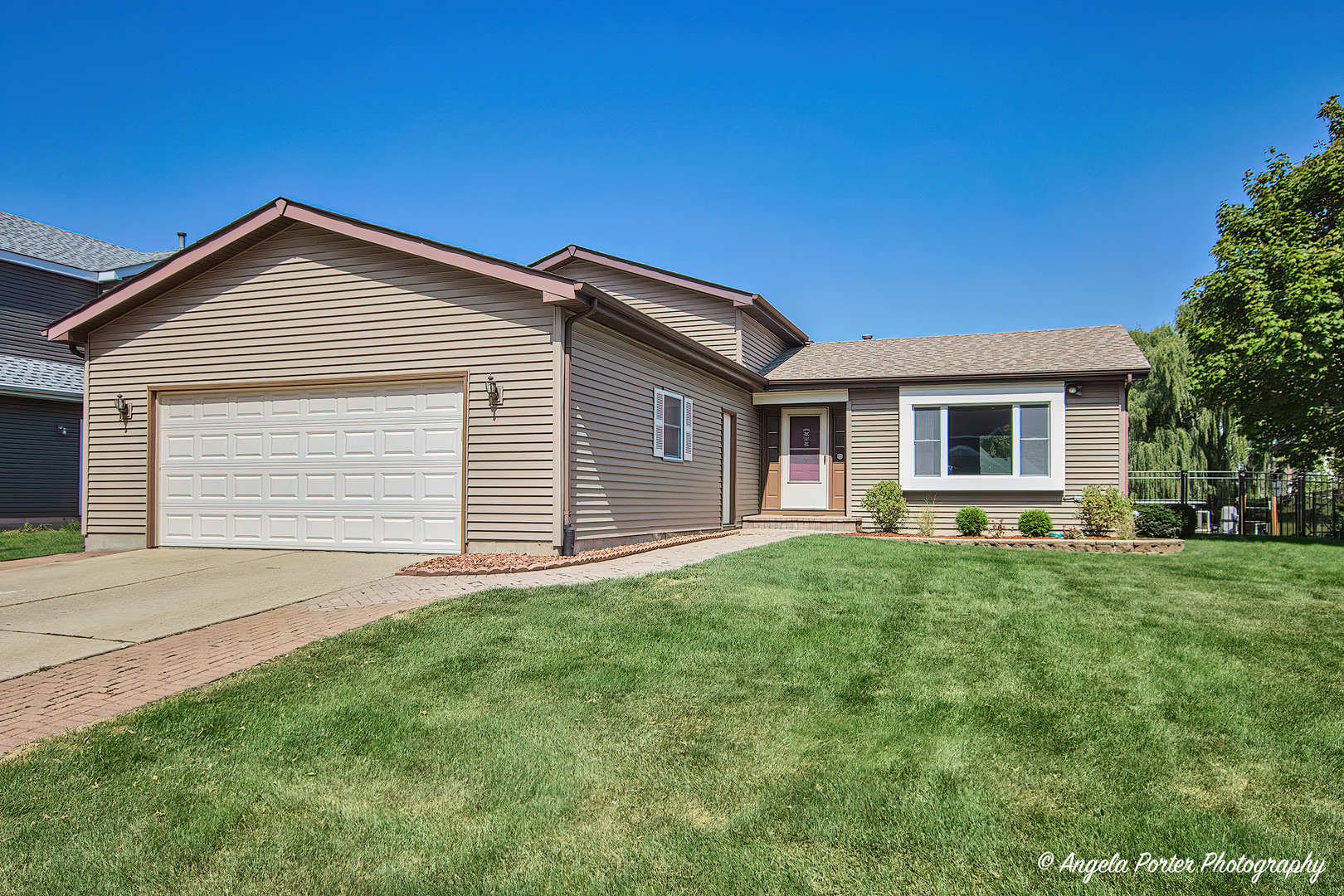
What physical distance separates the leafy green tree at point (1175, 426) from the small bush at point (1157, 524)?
29.6 feet

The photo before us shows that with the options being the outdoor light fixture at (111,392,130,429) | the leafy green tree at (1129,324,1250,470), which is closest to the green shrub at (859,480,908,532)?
the leafy green tree at (1129,324,1250,470)

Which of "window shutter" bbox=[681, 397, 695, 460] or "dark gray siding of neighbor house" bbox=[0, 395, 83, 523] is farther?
"dark gray siding of neighbor house" bbox=[0, 395, 83, 523]

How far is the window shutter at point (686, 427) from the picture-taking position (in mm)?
13156

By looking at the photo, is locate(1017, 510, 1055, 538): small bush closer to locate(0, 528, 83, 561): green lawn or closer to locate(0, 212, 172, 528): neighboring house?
locate(0, 528, 83, 561): green lawn

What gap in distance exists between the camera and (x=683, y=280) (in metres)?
16.4

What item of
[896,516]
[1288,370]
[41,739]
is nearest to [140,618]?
[41,739]

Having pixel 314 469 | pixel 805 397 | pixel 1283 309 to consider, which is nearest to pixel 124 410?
pixel 314 469

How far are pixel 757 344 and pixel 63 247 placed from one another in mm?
19547

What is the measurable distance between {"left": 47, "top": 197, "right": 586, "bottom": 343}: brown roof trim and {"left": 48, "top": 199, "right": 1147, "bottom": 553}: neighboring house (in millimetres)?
29

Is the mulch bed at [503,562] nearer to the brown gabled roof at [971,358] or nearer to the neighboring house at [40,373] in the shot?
the brown gabled roof at [971,358]

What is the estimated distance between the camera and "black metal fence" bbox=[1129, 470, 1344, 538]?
53.7 feet

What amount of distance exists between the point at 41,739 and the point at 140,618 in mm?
2713

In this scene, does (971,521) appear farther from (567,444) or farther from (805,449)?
(567,444)

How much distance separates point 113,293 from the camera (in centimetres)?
1109
